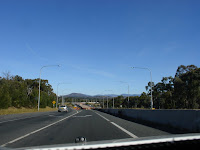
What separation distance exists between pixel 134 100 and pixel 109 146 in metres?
121

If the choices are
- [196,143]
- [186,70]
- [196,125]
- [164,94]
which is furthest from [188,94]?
[196,143]

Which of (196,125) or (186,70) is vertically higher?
(186,70)

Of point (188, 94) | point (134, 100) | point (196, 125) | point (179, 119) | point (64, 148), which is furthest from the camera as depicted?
point (134, 100)

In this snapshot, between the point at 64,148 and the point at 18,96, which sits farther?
the point at 18,96

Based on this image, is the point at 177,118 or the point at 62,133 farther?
the point at 177,118

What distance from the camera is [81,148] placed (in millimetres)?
2650

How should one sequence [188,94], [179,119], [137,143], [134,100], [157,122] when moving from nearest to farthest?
1. [137,143]
2. [179,119]
3. [157,122]
4. [188,94]
5. [134,100]

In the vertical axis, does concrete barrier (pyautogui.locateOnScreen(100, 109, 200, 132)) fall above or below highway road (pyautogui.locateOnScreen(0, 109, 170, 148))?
above

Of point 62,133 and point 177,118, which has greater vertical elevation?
point 177,118

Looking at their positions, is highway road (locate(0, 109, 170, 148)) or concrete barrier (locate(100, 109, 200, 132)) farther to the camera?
concrete barrier (locate(100, 109, 200, 132))

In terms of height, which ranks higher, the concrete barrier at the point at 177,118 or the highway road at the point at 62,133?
the concrete barrier at the point at 177,118

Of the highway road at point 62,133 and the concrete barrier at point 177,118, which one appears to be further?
the concrete barrier at point 177,118

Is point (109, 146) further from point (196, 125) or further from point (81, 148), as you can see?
point (196, 125)

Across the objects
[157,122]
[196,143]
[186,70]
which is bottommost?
[157,122]
